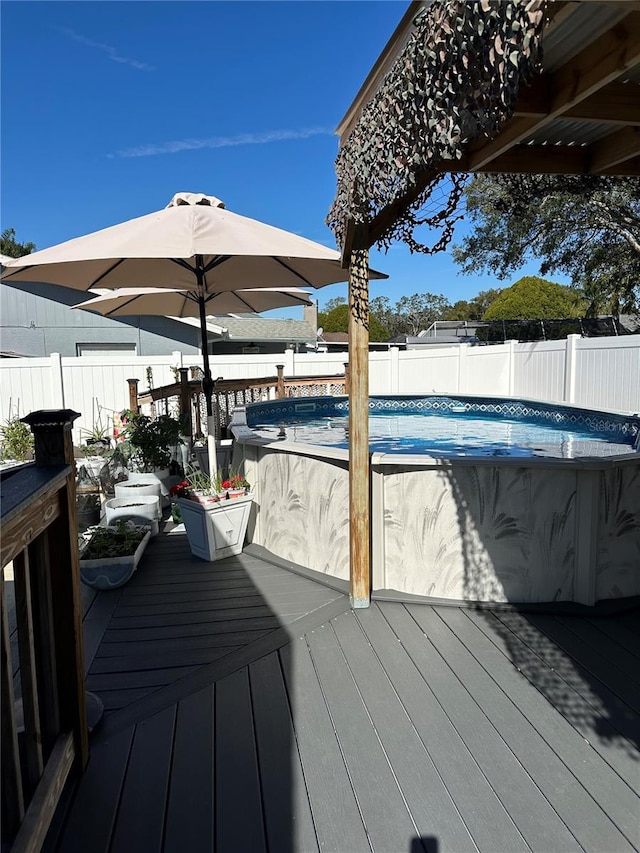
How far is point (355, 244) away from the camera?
→ 2.95m

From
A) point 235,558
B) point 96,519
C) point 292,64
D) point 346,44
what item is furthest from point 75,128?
point 235,558

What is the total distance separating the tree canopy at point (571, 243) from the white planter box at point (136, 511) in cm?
1124

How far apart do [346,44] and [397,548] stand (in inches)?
205

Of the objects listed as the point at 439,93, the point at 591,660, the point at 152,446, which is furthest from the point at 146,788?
the point at 152,446

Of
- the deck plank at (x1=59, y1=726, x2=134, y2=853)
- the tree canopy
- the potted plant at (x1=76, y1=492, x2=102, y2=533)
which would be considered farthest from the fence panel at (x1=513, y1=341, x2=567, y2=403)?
the deck plank at (x1=59, y1=726, x2=134, y2=853)

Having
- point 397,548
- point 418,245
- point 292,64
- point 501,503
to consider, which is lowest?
point 397,548

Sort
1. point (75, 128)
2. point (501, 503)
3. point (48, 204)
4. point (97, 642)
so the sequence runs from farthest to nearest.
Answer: point (48, 204) < point (75, 128) < point (501, 503) < point (97, 642)

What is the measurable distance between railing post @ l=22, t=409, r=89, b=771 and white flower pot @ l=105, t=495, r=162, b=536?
261cm

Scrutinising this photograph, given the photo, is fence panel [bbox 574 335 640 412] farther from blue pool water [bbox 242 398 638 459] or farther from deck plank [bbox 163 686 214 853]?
deck plank [bbox 163 686 214 853]

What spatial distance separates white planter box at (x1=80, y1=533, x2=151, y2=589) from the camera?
342 centimetres

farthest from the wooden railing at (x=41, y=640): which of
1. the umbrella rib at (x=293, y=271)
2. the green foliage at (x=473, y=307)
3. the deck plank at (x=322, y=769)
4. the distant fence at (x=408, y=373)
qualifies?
the green foliage at (x=473, y=307)

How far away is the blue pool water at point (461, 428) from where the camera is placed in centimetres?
634

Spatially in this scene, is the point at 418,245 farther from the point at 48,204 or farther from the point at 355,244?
the point at 48,204

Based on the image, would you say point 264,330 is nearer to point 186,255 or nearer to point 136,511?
point 136,511
